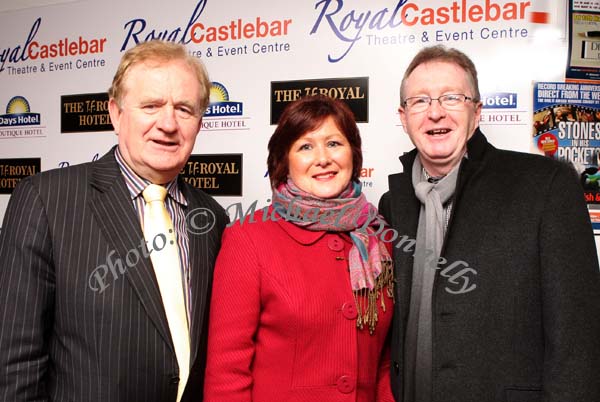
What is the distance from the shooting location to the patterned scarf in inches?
56.2

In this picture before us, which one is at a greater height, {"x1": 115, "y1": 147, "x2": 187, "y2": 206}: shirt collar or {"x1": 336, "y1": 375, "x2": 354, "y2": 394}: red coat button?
{"x1": 115, "y1": 147, "x2": 187, "y2": 206}: shirt collar

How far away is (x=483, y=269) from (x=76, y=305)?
1081mm

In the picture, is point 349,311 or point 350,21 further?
point 350,21

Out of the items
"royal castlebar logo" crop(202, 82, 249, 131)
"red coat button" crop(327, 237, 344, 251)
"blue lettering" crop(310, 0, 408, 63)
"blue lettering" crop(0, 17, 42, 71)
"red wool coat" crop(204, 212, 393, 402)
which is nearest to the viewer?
"red wool coat" crop(204, 212, 393, 402)

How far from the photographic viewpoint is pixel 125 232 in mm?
1364

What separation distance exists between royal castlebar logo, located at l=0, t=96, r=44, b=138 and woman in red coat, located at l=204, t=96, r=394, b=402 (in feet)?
7.05

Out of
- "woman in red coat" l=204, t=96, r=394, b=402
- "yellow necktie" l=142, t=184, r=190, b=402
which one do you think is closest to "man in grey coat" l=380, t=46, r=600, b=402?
"woman in red coat" l=204, t=96, r=394, b=402

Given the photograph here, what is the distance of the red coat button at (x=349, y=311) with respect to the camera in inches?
54.5

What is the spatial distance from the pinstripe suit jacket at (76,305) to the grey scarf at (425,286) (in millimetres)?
671

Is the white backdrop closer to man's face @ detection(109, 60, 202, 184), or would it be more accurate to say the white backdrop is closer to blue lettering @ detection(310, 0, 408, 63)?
blue lettering @ detection(310, 0, 408, 63)

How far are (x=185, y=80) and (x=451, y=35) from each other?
1394 mm

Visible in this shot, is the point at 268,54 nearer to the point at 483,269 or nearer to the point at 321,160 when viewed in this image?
the point at 321,160

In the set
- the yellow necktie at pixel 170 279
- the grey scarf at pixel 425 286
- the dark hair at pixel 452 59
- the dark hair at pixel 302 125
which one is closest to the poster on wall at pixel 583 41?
the dark hair at pixel 452 59

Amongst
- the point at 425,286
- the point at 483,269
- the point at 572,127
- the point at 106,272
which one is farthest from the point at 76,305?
the point at 572,127
